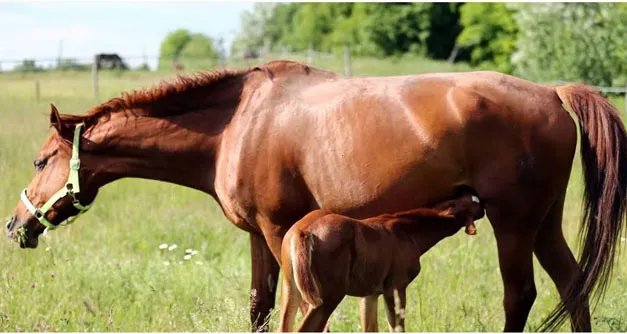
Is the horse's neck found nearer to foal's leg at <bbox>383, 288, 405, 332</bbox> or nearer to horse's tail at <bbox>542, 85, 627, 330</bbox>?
foal's leg at <bbox>383, 288, 405, 332</bbox>

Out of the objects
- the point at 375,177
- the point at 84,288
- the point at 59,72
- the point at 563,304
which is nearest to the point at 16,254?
the point at 84,288

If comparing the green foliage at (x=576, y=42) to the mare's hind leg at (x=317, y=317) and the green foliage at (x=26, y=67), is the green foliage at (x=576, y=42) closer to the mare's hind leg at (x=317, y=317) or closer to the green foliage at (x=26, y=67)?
the green foliage at (x=26, y=67)

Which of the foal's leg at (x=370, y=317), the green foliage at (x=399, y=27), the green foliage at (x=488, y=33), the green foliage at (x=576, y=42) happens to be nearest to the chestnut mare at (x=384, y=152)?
the foal's leg at (x=370, y=317)

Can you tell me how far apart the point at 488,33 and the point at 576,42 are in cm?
1998

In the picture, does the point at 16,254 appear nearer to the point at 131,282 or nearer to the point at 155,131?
the point at 131,282

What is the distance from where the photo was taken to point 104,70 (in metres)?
31.0

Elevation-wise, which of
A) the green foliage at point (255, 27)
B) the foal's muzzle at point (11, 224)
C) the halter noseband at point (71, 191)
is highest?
the halter noseband at point (71, 191)

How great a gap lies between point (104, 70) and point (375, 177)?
27.7m

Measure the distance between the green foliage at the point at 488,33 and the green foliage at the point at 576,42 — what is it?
633 inches

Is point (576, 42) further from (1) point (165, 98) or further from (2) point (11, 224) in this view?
(2) point (11, 224)

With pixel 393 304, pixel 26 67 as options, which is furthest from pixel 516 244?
pixel 26 67

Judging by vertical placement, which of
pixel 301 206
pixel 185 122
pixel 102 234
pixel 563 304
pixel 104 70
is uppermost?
pixel 185 122

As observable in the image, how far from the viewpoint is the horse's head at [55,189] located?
526 centimetres

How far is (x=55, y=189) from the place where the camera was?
209 inches
